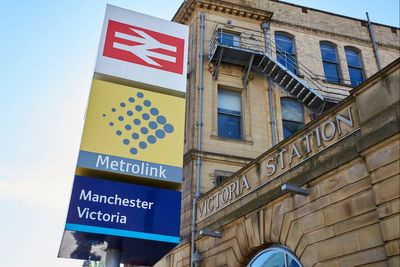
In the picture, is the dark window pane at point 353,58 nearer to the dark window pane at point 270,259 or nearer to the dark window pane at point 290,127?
the dark window pane at point 290,127

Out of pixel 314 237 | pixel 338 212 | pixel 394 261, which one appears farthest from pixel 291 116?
pixel 394 261

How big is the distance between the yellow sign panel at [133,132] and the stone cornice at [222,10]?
40.3 ft

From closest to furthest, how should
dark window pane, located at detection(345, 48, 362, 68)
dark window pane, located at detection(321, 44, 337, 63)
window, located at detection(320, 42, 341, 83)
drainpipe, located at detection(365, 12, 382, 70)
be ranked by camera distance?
1. window, located at detection(320, 42, 341, 83)
2. dark window pane, located at detection(321, 44, 337, 63)
3. dark window pane, located at detection(345, 48, 362, 68)
4. drainpipe, located at detection(365, 12, 382, 70)

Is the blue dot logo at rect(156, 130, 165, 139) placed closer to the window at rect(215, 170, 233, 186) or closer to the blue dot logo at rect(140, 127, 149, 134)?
the blue dot logo at rect(140, 127, 149, 134)

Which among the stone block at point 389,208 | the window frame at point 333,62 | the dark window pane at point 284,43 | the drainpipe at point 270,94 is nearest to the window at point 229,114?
the drainpipe at point 270,94

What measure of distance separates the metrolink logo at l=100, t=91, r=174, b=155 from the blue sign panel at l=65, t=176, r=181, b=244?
1.11 meters

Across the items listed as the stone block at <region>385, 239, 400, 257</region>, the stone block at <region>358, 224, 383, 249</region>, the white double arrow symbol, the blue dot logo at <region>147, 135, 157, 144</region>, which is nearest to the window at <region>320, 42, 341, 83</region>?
the white double arrow symbol

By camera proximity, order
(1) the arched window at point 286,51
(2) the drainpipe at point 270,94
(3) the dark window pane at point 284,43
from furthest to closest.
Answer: (3) the dark window pane at point 284,43
(1) the arched window at point 286,51
(2) the drainpipe at point 270,94

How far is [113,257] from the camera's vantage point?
927 cm

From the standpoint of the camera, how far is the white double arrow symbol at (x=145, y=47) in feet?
37.5

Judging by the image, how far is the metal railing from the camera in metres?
21.2

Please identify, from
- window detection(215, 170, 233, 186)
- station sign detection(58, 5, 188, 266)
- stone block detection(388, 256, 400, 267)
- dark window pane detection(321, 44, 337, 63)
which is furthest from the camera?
dark window pane detection(321, 44, 337, 63)

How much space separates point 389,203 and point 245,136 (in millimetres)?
11484

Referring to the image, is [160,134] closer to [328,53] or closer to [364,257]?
[364,257]
